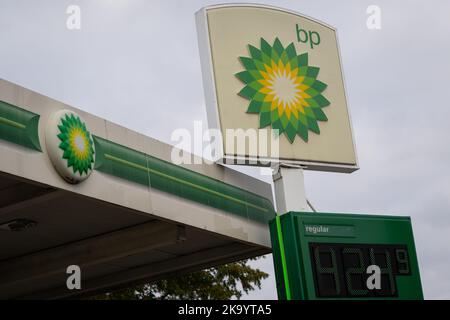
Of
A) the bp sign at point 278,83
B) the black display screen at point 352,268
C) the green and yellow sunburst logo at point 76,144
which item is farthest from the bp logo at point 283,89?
the green and yellow sunburst logo at point 76,144

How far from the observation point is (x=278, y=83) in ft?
51.8

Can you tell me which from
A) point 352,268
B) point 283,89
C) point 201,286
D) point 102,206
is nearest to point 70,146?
point 102,206

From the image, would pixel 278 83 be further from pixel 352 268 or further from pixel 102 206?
pixel 102 206

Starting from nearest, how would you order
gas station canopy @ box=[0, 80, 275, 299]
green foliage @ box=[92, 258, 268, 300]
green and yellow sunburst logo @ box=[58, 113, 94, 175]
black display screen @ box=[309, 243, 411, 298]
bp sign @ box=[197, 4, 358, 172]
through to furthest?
gas station canopy @ box=[0, 80, 275, 299], green and yellow sunburst logo @ box=[58, 113, 94, 175], black display screen @ box=[309, 243, 411, 298], bp sign @ box=[197, 4, 358, 172], green foliage @ box=[92, 258, 268, 300]

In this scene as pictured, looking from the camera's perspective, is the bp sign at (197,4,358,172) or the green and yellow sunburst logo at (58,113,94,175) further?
the bp sign at (197,4,358,172)

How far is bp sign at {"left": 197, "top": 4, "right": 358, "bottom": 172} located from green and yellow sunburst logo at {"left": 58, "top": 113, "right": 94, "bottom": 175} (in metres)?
3.19

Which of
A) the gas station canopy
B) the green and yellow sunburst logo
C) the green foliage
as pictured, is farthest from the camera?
the green foliage

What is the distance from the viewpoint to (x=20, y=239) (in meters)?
15.2

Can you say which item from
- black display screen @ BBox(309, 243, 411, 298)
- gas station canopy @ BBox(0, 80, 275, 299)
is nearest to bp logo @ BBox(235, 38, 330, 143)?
gas station canopy @ BBox(0, 80, 275, 299)

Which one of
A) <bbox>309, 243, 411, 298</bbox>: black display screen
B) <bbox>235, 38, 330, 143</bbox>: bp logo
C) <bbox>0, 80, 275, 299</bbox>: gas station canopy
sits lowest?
<bbox>309, 243, 411, 298</bbox>: black display screen

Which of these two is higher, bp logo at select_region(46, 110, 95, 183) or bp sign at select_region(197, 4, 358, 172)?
bp sign at select_region(197, 4, 358, 172)

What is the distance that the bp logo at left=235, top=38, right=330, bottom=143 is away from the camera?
607 inches

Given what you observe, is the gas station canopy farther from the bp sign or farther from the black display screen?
the black display screen

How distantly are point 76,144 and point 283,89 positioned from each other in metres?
5.31
